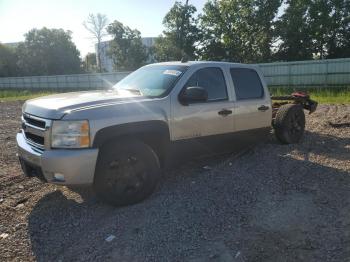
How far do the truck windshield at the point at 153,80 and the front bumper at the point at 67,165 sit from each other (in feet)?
4.37

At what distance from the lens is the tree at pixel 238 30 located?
1415 inches

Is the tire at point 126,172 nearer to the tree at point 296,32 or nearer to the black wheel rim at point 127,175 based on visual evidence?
the black wheel rim at point 127,175

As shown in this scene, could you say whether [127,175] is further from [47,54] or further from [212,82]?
[47,54]

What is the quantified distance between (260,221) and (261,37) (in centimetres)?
3371

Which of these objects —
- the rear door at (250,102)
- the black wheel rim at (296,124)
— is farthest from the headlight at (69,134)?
the black wheel rim at (296,124)

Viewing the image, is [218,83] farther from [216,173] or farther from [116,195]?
[116,195]

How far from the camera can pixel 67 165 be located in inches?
160

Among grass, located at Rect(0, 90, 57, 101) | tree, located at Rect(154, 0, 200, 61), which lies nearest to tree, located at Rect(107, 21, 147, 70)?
tree, located at Rect(154, 0, 200, 61)

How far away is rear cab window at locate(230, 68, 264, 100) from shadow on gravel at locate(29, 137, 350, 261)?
1.29 m

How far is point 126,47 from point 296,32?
1868cm

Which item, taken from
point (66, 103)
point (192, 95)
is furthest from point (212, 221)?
point (66, 103)

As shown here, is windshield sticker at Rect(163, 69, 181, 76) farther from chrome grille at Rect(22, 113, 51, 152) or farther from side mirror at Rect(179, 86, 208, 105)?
chrome grille at Rect(22, 113, 51, 152)

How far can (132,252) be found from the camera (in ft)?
11.8

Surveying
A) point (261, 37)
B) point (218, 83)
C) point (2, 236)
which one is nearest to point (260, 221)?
point (218, 83)
